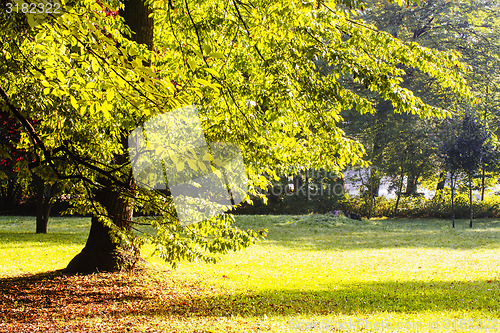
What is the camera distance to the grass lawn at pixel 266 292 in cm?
531

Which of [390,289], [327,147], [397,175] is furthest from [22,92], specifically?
[397,175]

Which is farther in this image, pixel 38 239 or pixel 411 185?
pixel 411 185

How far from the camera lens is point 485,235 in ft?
54.2

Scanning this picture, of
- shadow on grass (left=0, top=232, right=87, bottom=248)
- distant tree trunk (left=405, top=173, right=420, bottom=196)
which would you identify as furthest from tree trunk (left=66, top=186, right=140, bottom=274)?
distant tree trunk (left=405, top=173, right=420, bottom=196)

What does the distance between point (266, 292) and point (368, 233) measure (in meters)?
11.9

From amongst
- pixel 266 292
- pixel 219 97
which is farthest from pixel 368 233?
pixel 219 97

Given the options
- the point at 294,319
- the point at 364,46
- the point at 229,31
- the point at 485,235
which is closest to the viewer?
the point at 294,319

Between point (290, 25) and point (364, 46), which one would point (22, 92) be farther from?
point (364, 46)

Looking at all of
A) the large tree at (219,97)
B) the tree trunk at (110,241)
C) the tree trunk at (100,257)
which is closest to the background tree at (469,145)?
the large tree at (219,97)

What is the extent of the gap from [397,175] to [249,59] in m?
23.3

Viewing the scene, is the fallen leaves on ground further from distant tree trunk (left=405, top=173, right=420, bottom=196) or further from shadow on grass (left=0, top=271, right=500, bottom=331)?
distant tree trunk (left=405, top=173, right=420, bottom=196)

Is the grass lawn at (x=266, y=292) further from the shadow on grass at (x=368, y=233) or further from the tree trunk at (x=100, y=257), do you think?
the shadow on grass at (x=368, y=233)

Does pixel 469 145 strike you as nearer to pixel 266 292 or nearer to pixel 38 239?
pixel 266 292

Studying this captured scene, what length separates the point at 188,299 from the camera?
668cm
